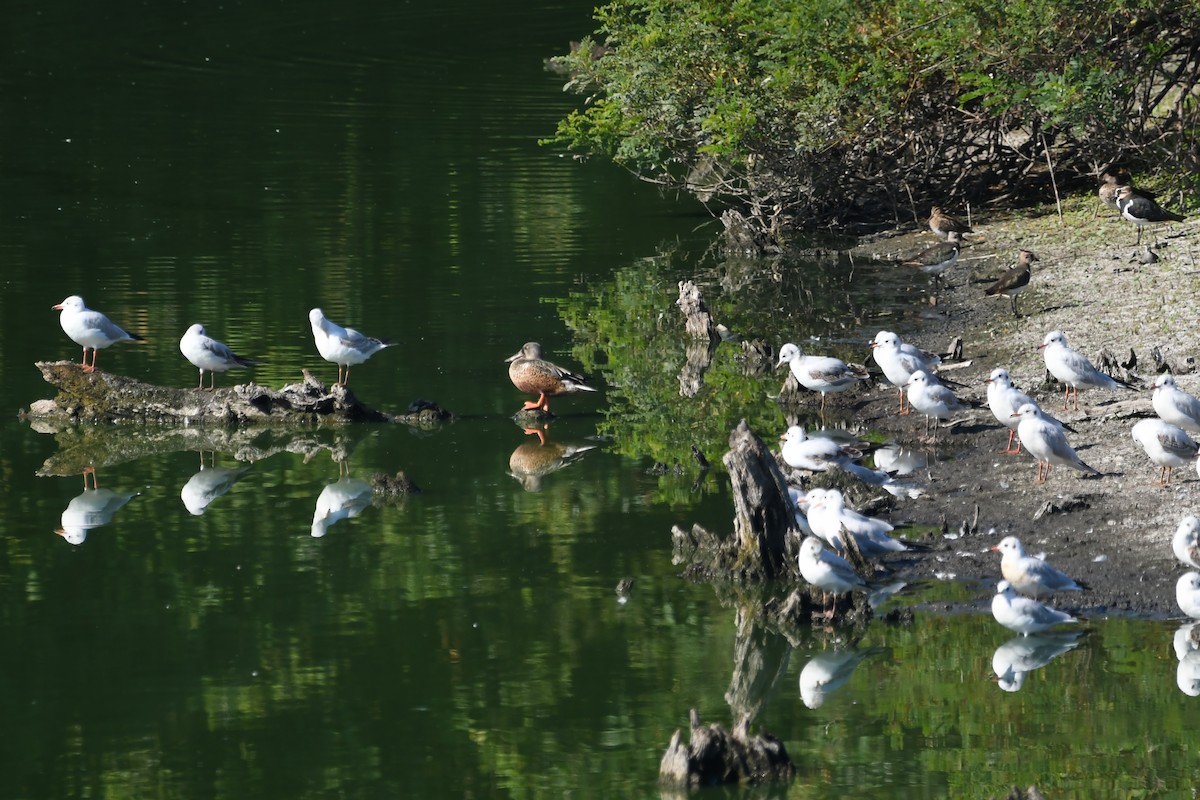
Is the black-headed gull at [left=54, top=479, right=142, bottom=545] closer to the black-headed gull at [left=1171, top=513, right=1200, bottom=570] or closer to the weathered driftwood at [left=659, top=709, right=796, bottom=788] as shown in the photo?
the weathered driftwood at [left=659, top=709, right=796, bottom=788]

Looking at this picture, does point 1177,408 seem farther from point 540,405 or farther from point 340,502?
point 340,502

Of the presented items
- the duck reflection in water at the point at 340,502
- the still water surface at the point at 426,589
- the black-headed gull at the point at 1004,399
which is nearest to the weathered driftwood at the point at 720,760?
the still water surface at the point at 426,589

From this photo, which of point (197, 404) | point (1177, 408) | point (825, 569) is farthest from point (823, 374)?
point (197, 404)

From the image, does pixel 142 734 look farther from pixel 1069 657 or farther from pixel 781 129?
pixel 781 129

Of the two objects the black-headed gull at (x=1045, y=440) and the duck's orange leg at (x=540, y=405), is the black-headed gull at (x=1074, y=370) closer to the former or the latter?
the black-headed gull at (x=1045, y=440)

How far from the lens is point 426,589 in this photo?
11.9m

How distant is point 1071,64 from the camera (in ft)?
68.1

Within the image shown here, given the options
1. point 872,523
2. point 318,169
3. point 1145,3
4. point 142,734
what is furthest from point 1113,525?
point 318,169

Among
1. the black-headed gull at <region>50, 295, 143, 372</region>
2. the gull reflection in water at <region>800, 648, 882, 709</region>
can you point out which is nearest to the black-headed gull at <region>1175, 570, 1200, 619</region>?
the gull reflection in water at <region>800, 648, 882, 709</region>

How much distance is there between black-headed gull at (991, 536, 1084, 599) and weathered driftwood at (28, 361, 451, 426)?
274 inches

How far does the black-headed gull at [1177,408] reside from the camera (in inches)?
495

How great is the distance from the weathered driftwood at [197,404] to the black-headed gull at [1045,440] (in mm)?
5925

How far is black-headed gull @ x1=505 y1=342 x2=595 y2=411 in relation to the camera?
1631 cm

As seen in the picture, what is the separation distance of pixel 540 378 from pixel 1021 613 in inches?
282
